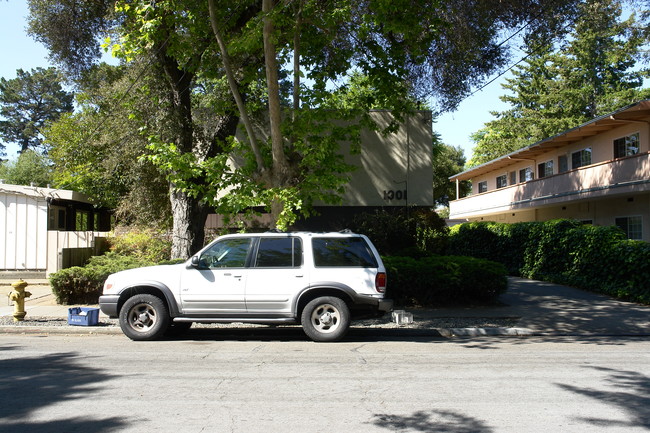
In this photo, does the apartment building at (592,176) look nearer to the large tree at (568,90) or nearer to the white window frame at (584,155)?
the white window frame at (584,155)

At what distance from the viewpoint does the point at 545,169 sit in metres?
29.3

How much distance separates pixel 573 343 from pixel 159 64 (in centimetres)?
1173

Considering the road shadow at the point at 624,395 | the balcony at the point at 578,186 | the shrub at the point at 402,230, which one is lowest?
the road shadow at the point at 624,395

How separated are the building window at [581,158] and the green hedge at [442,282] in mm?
14993

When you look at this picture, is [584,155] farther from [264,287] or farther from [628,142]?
[264,287]

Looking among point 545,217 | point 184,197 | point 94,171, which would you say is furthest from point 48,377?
point 545,217

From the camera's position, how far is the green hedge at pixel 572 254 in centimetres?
1339

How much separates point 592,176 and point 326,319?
56.6ft

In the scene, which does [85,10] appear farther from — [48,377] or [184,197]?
[48,377]

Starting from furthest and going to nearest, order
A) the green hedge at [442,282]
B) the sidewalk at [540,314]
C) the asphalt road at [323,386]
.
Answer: the green hedge at [442,282] → the sidewalk at [540,314] → the asphalt road at [323,386]

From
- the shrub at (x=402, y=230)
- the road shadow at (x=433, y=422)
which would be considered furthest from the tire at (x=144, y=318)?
the shrub at (x=402, y=230)

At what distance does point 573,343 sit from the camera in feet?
30.5

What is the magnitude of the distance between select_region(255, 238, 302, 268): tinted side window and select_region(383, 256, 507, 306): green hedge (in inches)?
145

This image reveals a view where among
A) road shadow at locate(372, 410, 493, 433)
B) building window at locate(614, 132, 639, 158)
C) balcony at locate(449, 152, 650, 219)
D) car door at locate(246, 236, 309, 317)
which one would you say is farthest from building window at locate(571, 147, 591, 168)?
road shadow at locate(372, 410, 493, 433)
